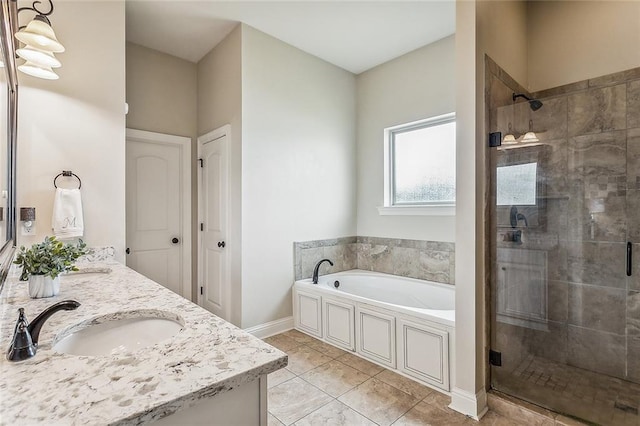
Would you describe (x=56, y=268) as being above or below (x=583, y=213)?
below

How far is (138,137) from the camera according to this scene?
3.35m

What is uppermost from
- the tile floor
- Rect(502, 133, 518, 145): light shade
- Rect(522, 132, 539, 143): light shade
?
Rect(522, 132, 539, 143): light shade

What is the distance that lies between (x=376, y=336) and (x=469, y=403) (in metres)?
0.80

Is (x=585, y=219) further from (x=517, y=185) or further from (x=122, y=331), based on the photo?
(x=122, y=331)

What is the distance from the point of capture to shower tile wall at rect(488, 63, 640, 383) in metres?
2.18

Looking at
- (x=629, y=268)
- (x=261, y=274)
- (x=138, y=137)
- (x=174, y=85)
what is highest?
(x=174, y=85)

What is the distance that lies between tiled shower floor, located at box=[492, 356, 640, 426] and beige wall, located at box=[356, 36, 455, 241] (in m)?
1.26

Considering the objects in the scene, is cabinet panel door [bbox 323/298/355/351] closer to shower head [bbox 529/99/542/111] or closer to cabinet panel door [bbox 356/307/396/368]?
cabinet panel door [bbox 356/307/396/368]

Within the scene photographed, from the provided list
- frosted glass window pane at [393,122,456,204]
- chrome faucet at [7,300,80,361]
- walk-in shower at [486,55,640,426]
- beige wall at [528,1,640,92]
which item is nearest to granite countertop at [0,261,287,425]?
chrome faucet at [7,300,80,361]

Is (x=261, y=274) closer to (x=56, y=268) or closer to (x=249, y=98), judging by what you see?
(x=249, y=98)

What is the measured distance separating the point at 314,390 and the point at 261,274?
4.13 ft

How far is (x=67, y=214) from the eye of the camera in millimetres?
2205

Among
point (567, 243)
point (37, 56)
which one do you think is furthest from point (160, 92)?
point (567, 243)

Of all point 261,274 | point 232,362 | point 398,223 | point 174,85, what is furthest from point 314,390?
point 174,85
